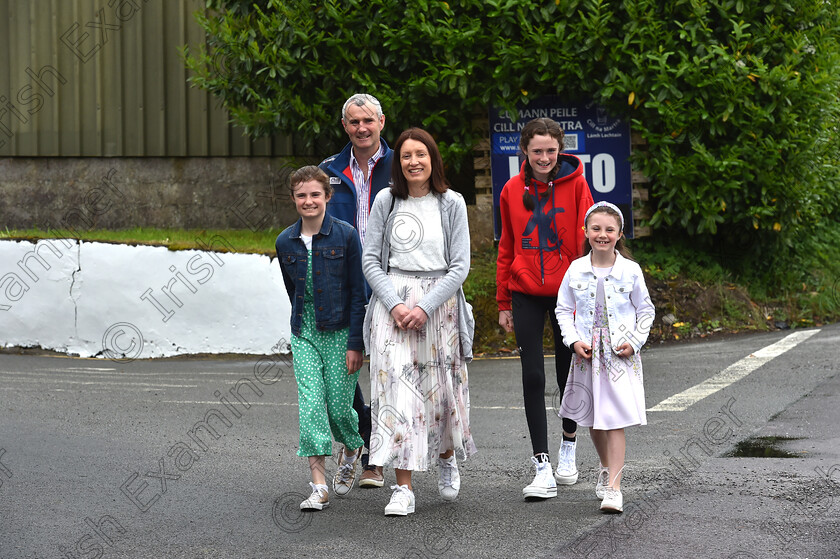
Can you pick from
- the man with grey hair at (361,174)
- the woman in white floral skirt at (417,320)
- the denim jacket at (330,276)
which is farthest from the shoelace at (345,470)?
the denim jacket at (330,276)

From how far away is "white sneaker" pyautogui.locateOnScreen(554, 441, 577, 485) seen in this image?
577cm

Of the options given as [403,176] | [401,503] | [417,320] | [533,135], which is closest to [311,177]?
[403,176]

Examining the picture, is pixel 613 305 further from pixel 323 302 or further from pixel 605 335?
pixel 323 302

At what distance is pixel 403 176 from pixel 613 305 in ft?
4.04

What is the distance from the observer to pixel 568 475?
5.76 meters

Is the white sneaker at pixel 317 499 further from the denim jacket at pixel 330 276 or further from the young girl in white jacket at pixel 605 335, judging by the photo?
the young girl in white jacket at pixel 605 335

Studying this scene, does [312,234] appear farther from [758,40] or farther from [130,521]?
[758,40]

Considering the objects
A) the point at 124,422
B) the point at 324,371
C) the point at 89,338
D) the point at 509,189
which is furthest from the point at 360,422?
the point at 89,338

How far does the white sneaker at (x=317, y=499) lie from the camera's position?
5.32 metres

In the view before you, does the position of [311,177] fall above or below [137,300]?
above

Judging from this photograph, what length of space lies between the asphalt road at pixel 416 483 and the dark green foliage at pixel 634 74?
9.45 feet

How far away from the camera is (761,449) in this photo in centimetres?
641

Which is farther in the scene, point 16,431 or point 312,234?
point 16,431

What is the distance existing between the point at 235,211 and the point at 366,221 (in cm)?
924
